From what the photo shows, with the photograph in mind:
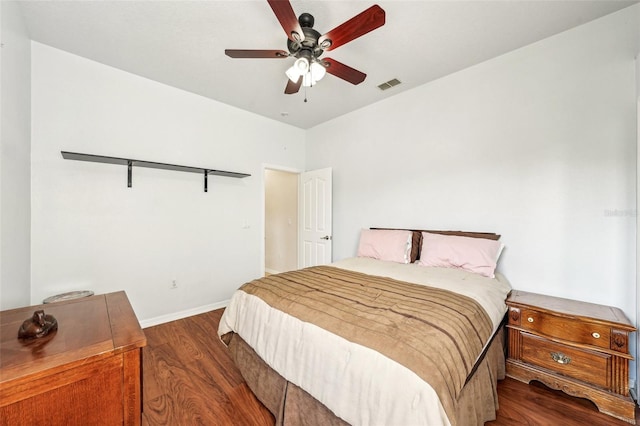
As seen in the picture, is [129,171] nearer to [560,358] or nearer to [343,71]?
[343,71]

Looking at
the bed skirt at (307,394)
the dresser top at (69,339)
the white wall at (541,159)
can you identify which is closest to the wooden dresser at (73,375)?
the dresser top at (69,339)

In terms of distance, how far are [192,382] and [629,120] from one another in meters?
3.92

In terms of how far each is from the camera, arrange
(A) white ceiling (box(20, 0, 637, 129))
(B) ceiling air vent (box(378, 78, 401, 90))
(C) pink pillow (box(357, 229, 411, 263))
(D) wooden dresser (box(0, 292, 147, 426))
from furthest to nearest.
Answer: (B) ceiling air vent (box(378, 78, 401, 90)) → (C) pink pillow (box(357, 229, 411, 263)) → (A) white ceiling (box(20, 0, 637, 129)) → (D) wooden dresser (box(0, 292, 147, 426))

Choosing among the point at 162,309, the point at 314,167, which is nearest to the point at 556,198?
the point at 314,167

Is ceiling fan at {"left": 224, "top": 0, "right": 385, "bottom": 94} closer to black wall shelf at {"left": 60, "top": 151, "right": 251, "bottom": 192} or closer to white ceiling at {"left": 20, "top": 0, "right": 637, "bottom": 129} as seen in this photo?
white ceiling at {"left": 20, "top": 0, "right": 637, "bottom": 129}

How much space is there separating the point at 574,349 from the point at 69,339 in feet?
9.28

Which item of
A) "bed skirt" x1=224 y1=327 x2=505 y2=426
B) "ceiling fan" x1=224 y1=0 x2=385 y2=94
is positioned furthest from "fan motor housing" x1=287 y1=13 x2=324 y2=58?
"bed skirt" x1=224 y1=327 x2=505 y2=426

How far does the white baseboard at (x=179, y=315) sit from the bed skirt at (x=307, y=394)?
154 cm

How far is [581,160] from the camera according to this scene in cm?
209

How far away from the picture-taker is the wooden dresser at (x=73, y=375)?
712 mm

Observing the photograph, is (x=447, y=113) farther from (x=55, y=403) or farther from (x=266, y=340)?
(x=55, y=403)

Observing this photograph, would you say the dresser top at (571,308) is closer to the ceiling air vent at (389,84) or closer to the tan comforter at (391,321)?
the tan comforter at (391,321)

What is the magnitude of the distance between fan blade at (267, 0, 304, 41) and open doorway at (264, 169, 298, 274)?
312 cm

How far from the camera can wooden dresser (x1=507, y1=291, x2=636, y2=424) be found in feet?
5.20
